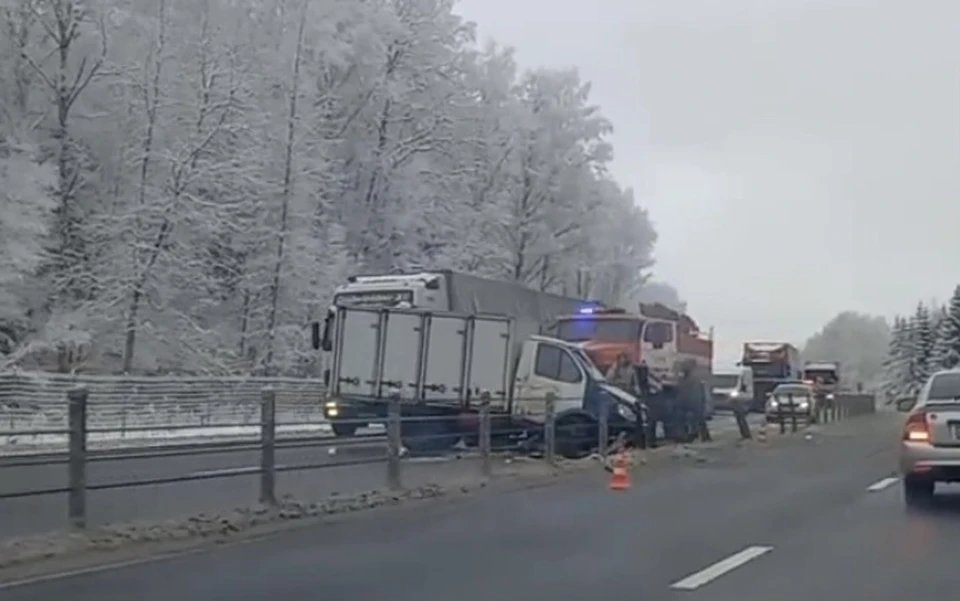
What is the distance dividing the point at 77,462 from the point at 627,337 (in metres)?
23.1

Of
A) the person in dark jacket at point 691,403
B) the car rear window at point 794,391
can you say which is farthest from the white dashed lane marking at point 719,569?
the car rear window at point 794,391

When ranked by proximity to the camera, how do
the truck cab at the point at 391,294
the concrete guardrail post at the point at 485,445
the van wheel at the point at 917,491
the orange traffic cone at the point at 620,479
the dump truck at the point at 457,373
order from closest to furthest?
the van wheel at the point at 917,491 → the orange traffic cone at the point at 620,479 → the concrete guardrail post at the point at 485,445 → the dump truck at the point at 457,373 → the truck cab at the point at 391,294

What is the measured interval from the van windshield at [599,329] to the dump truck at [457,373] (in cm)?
658

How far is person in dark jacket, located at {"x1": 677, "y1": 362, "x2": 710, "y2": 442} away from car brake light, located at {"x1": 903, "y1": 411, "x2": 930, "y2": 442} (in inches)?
593

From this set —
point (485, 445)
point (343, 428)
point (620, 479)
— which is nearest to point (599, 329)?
point (343, 428)

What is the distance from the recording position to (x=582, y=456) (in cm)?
2516

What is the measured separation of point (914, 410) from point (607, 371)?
15663 mm

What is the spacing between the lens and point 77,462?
12359 mm

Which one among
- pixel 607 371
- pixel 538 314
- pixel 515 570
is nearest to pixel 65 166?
pixel 538 314

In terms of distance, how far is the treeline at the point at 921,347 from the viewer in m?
103

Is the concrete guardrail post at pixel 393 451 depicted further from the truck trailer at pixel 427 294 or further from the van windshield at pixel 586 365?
the truck trailer at pixel 427 294

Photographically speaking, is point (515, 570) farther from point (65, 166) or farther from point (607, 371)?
point (65, 166)

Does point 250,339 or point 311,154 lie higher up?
point 311,154

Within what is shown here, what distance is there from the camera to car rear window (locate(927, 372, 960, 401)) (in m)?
17.6
